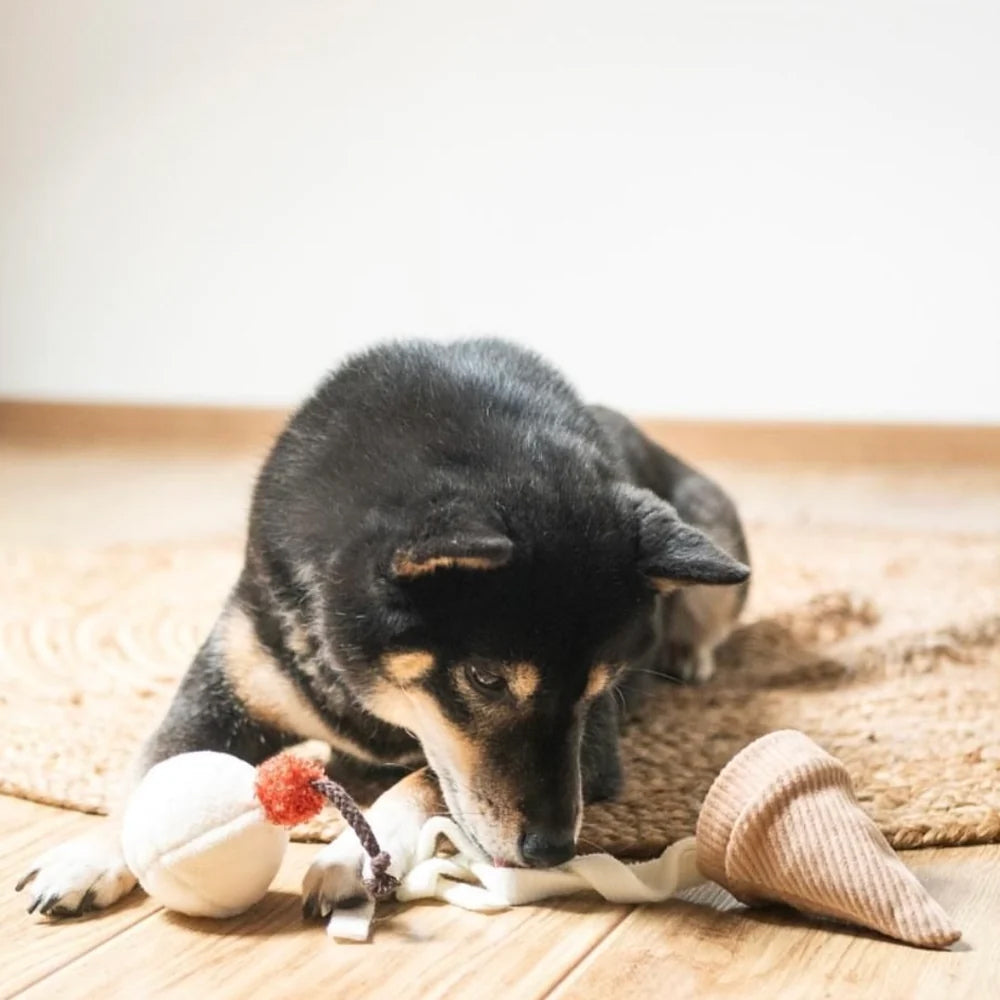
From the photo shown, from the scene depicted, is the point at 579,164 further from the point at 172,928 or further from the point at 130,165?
the point at 172,928

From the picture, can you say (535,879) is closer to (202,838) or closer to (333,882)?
(333,882)

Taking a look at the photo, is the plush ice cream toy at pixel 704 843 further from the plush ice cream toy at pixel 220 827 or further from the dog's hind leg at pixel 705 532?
the dog's hind leg at pixel 705 532

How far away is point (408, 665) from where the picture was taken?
151 centimetres

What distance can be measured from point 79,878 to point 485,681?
0.50 metres

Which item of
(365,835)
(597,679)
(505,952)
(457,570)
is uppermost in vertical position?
(457,570)

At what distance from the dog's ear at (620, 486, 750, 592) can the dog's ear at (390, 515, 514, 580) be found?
212mm

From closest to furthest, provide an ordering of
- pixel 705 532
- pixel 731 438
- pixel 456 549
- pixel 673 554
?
1. pixel 456 549
2. pixel 673 554
3. pixel 705 532
4. pixel 731 438

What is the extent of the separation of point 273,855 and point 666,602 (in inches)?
40.4

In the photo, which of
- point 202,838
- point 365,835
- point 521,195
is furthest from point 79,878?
point 521,195

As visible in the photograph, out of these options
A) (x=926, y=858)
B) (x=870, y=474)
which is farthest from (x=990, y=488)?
(x=926, y=858)

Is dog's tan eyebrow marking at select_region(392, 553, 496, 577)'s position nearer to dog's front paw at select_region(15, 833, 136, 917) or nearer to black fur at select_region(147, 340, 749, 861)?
black fur at select_region(147, 340, 749, 861)

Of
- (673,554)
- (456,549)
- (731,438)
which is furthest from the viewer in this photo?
(731,438)

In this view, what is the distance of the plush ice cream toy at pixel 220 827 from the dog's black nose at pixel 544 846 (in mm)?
155

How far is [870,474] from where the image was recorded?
453 cm
